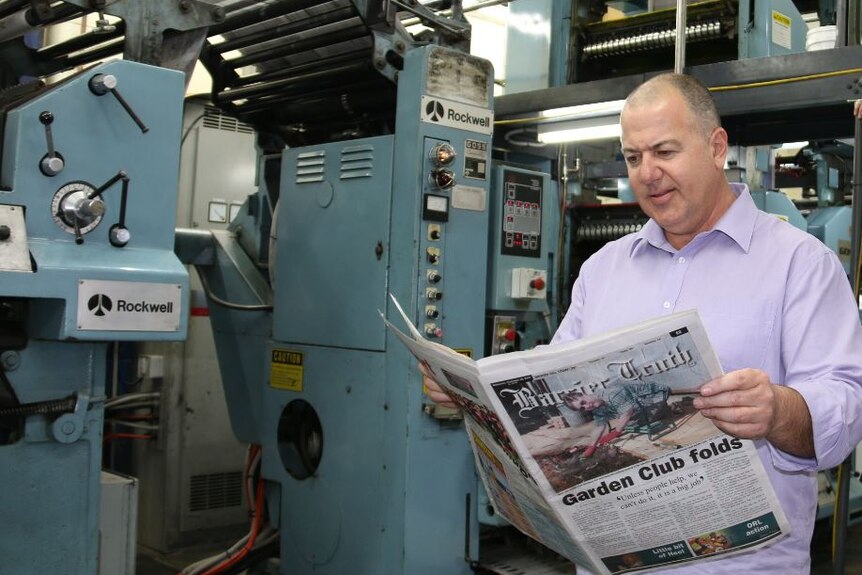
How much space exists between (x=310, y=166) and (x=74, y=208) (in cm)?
160

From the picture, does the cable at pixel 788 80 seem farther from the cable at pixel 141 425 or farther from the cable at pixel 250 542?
the cable at pixel 141 425

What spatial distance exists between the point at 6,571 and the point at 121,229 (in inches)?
36.5

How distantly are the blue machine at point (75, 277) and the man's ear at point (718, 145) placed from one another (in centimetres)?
137

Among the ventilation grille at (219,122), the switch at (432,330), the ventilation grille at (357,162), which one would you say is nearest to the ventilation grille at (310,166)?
the ventilation grille at (357,162)

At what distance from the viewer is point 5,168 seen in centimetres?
208

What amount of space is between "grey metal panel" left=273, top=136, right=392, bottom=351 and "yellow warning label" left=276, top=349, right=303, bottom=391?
0.24 feet

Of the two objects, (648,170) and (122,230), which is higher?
(648,170)

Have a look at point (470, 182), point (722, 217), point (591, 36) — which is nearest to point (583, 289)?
point (722, 217)

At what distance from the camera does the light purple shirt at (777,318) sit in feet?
4.56

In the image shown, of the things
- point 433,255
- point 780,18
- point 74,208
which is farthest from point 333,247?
point 780,18

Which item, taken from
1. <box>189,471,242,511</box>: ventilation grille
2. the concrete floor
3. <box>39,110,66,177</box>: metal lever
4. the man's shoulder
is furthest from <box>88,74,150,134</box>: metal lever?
<box>189,471,242,511</box>: ventilation grille

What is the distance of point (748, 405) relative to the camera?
1258 millimetres

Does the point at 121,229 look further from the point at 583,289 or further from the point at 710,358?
the point at 710,358

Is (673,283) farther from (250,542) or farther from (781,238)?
(250,542)
